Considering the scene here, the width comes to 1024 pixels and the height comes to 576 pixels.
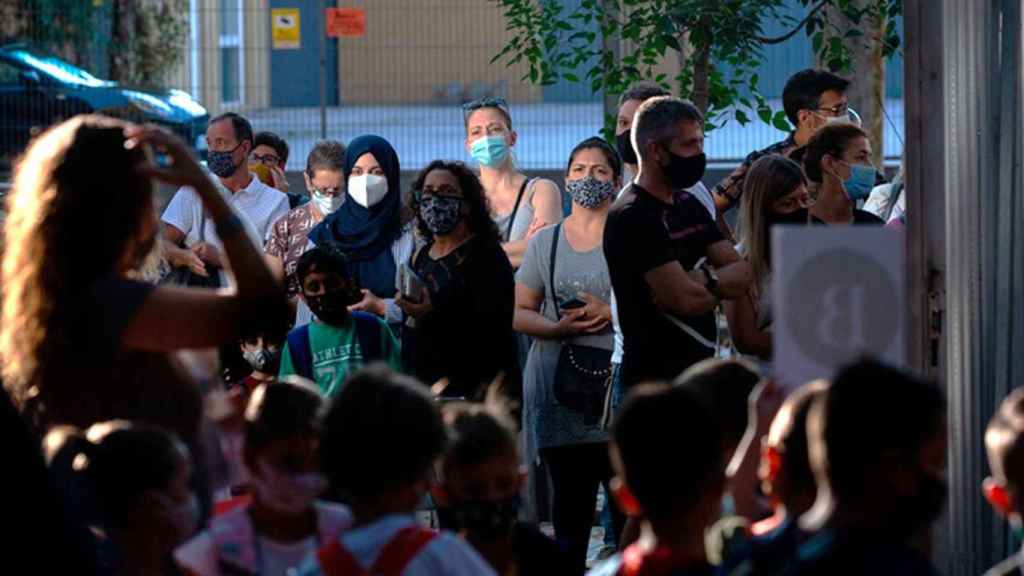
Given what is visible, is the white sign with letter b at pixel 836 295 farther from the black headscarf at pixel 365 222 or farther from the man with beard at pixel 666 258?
the black headscarf at pixel 365 222

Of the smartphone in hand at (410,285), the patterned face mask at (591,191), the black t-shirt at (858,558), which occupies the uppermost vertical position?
the patterned face mask at (591,191)

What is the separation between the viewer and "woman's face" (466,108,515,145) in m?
9.25

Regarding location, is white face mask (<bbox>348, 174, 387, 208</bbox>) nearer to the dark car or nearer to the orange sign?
the orange sign

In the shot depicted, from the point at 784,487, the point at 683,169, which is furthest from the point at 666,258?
the point at 784,487

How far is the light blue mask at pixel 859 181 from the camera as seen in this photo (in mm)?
8047

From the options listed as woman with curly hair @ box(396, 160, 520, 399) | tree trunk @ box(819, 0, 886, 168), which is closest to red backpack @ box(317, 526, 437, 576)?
woman with curly hair @ box(396, 160, 520, 399)

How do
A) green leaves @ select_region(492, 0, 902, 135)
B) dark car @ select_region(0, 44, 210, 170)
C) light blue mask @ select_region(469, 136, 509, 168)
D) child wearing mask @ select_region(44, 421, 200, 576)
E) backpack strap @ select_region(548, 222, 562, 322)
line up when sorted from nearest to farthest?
child wearing mask @ select_region(44, 421, 200, 576) → backpack strap @ select_region(548, 222, 562, 322) → light blue mask @ select_region(469, 136, 509, 168) → green leaves @ select_region(492, 0, 902, 135) → dark car @ select_region(0, 44, 210, 170)

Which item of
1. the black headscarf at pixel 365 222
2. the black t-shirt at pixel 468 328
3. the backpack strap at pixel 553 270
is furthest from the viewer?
the black headscarf at pixel 365 222

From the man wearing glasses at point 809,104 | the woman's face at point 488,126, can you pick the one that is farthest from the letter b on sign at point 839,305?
the woman's face at point 488,126

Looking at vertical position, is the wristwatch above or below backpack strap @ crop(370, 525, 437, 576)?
above

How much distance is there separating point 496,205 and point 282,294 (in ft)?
15.4

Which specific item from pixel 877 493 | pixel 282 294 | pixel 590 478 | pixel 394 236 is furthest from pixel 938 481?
pixel 394 236

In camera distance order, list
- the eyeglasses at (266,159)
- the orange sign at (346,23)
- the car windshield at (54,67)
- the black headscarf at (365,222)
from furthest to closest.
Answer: the car windshield at (54,67) → the orange sign at (346,23) → the eyeglasses at (266,159) → the black headscarf at (365,222)

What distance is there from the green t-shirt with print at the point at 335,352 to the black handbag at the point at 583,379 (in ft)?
2.94
